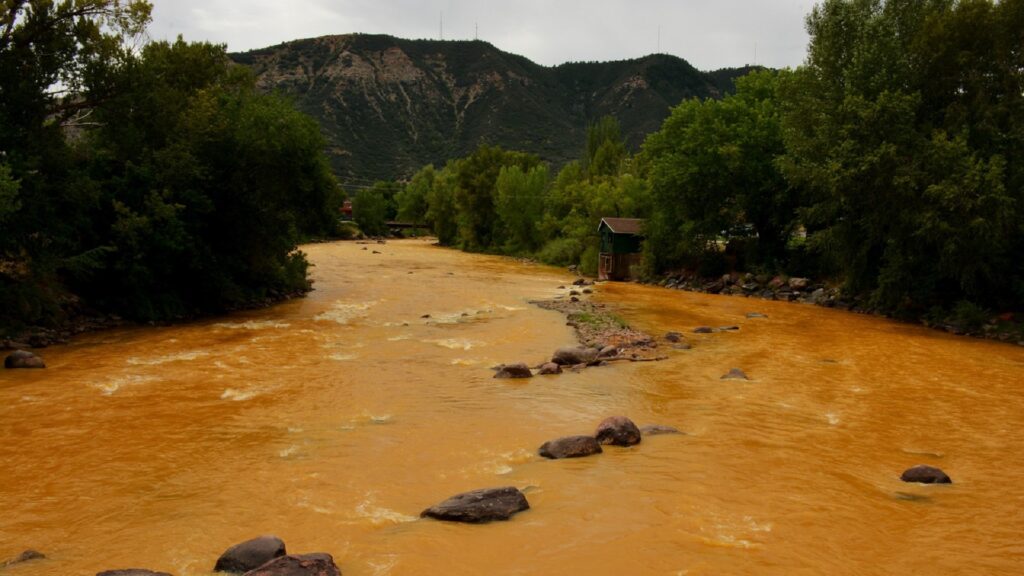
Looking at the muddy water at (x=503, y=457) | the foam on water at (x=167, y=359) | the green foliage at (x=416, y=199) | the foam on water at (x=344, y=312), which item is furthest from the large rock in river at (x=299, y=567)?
the green foliage at (x=416, y=199)

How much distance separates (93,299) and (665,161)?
107 feet

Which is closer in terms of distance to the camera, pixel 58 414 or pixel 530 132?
pixel 58 414

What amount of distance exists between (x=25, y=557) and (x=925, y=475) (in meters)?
12.0

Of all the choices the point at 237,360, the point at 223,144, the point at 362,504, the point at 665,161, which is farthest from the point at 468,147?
the point at 362,504

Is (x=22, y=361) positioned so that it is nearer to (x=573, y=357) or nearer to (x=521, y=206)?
(x=573, y=357)

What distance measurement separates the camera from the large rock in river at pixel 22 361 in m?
18.0

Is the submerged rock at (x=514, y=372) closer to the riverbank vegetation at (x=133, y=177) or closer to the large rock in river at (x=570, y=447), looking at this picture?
the large rock in river at (x=570, y=447)

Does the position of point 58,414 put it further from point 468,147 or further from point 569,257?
point 468,147

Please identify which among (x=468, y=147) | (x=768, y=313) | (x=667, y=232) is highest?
(x=468, y=147)

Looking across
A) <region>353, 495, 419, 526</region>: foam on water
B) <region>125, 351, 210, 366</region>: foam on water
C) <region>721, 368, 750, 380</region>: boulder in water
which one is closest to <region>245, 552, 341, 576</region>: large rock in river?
<region>353, 495, 419, 526</region>: foam on water

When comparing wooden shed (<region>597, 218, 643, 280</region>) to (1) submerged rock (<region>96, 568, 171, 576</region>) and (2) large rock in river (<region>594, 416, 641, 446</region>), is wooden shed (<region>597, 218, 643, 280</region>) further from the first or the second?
(1) submerged rock (<region>96, 568, 171, 576</region>)

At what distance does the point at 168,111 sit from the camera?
27641 millimetres

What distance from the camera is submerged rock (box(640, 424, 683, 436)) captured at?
41.7 feet

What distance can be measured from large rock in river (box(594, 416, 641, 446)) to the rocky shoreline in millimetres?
19569
